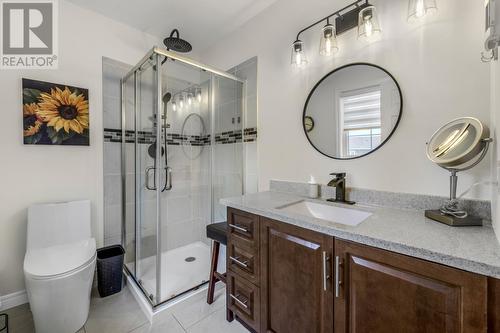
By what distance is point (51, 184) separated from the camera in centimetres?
188

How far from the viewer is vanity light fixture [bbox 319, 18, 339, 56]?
1496 millimetres

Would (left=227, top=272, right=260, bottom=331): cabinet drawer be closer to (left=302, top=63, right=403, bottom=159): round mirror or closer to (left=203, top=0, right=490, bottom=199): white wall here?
(left=203, top=0, right=490, bottom=199): white wall

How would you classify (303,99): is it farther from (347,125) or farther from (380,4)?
(380,4)

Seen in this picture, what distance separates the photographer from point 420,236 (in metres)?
0.84

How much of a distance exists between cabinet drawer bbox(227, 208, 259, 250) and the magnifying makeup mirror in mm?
920

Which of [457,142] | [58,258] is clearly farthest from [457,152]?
[58,258]

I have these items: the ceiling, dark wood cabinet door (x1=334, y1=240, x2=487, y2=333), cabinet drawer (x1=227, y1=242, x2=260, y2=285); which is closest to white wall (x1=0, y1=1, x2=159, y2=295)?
the ceiling

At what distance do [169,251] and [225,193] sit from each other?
0.88m

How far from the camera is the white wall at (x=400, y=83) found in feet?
3.53

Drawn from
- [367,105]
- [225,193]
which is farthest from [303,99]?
[225,193]

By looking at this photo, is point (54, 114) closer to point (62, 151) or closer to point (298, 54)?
point (62, 151)

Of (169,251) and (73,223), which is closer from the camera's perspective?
(73,223)

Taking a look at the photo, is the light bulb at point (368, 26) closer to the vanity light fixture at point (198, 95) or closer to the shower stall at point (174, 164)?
the shower stall at point (174, 164)

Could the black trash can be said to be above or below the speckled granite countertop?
below
